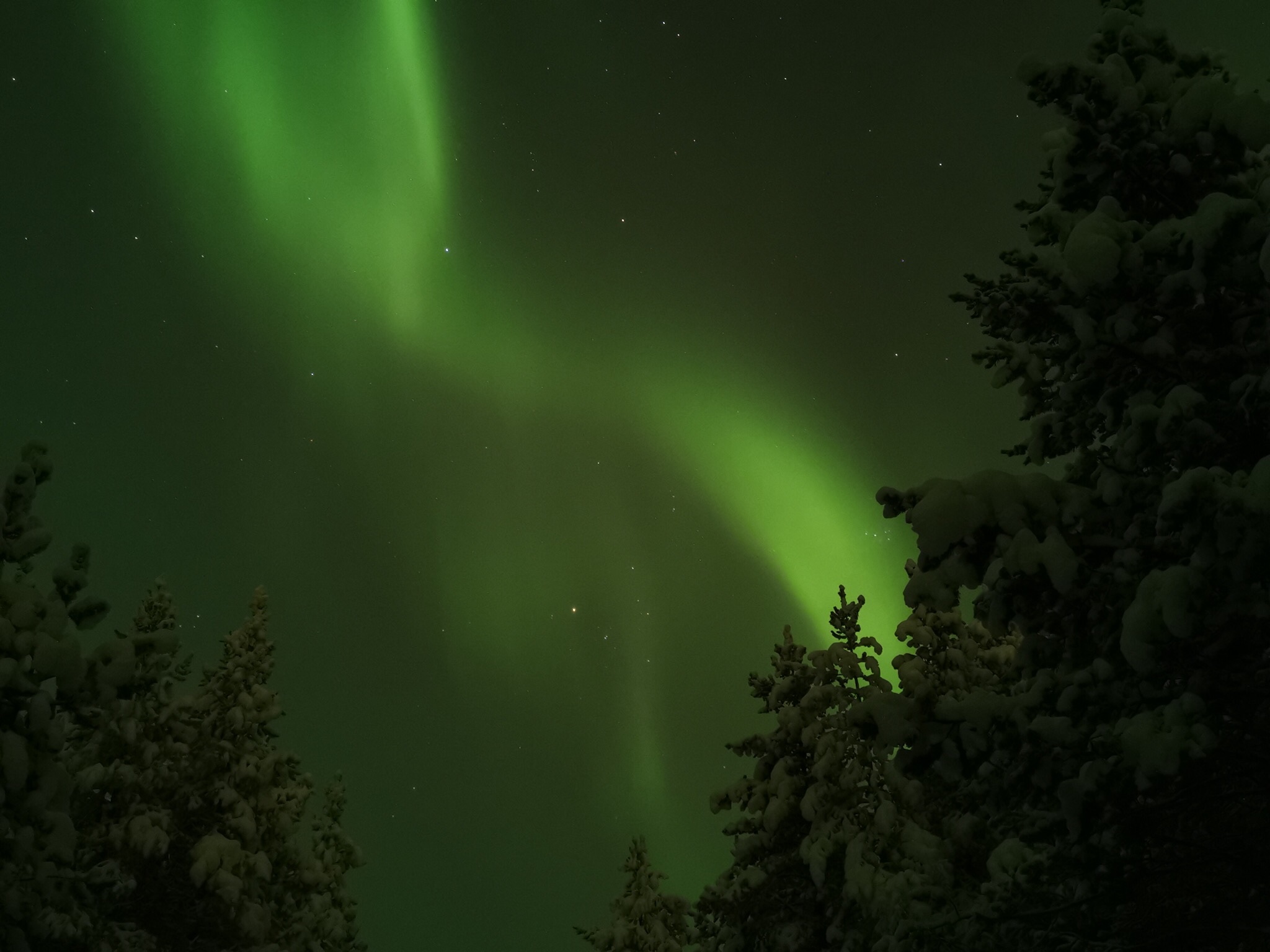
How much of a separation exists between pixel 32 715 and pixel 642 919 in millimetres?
20509

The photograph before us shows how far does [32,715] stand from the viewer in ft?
25.6

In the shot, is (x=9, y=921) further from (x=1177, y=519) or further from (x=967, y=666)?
(x=967, y=666)

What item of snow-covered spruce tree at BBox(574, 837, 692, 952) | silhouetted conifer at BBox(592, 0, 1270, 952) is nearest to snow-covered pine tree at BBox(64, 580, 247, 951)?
snow-covered spruce tree at BBox(574, 837, 692, 952)

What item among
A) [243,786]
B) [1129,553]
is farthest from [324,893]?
[1129,553]

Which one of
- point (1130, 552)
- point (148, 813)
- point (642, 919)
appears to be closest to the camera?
point (1130, 552)

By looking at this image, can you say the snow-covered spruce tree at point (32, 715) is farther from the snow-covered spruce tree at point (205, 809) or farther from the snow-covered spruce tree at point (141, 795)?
the snow-covered spruce tree at point (205, 809)

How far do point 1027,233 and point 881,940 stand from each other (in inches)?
265

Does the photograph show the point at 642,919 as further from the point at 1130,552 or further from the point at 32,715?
the point at 1130,552

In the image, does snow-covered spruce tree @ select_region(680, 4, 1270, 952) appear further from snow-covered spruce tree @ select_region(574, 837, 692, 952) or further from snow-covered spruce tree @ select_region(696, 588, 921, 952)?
snow-covered spruce tree @ select_region(574, 837, 692, 952)

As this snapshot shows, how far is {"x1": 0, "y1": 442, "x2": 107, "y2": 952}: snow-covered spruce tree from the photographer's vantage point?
7.82 metres

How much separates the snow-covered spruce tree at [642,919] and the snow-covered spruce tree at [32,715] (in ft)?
61.0

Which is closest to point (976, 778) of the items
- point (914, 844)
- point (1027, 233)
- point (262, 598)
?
point (1027, 233)

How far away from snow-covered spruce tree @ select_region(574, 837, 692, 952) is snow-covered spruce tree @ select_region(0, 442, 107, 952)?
18.6m

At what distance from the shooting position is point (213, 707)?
1903 cm
